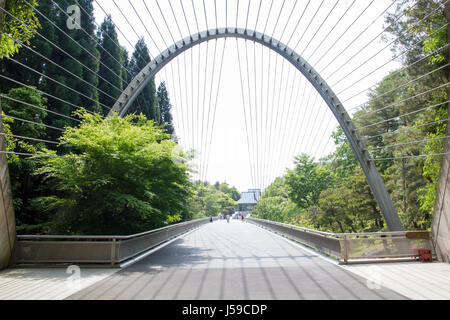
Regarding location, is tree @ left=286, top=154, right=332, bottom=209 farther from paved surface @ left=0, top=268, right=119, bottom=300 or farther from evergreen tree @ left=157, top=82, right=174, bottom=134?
paved surface @ left=0, top=268, right=119, bottom=300

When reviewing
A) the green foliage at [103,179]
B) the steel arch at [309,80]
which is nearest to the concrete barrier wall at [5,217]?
the green foliage at [103,179]

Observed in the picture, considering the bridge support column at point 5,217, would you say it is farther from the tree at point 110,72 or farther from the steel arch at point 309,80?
the tree at point 110,72

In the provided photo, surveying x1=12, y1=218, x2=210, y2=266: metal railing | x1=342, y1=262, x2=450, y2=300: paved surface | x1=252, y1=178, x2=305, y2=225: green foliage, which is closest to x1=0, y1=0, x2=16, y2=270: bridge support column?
x1=12, y1=218, x2=210, y2=266: metal railing

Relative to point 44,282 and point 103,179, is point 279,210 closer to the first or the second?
point 103,179

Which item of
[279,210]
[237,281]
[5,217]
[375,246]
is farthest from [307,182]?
[5,217]

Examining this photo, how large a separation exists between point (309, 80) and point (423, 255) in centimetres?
1081

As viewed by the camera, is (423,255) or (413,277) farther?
(423,255)

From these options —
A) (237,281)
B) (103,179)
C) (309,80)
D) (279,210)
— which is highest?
(309,80)

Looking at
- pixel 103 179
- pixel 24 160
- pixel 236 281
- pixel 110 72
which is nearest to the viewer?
pixel 236 281

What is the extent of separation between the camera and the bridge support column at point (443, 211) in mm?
7215

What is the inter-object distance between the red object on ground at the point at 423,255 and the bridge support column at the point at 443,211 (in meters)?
0.33

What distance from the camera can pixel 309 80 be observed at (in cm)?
1531

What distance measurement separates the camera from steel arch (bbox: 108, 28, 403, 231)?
11.4 meters
